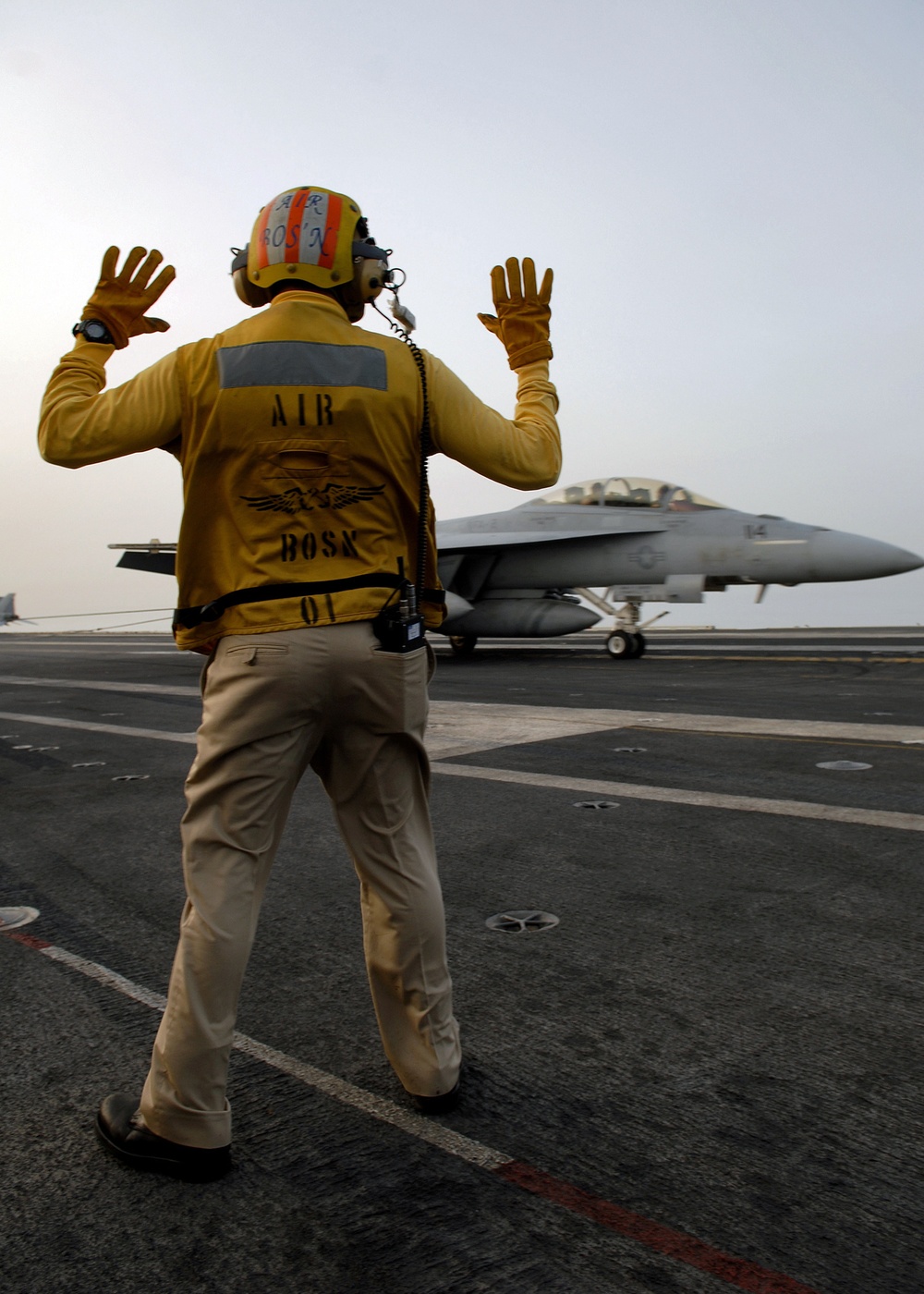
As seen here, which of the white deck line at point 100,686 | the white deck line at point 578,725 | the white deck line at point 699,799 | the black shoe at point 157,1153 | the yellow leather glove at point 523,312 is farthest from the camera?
the white deck line at point 100,686

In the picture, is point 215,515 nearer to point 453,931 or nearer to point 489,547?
point 453,931

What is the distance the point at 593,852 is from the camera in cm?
411

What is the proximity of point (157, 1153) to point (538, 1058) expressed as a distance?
Result: 91 cm

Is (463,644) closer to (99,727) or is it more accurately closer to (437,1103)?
(99,727)

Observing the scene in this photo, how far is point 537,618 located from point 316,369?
14.1 m

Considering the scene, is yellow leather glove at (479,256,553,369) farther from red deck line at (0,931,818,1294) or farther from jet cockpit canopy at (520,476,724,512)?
jet cockpit canopy at (520,476,724,512)

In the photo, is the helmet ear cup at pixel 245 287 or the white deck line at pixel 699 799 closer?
Answer: the helmet ear cup at pixel 245 287

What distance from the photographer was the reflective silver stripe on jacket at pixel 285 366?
6.47ft

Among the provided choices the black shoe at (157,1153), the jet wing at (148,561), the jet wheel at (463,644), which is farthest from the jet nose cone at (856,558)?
the black shoe at (157,1153)

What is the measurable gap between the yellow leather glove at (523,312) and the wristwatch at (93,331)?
0.95 metres

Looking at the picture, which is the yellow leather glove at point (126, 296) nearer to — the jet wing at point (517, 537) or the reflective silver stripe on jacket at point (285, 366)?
the reflective silver stripe on jacket at point (285, 366)

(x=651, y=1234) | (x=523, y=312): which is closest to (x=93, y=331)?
(x=523, y=312)

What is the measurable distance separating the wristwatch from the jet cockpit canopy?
13.6 m

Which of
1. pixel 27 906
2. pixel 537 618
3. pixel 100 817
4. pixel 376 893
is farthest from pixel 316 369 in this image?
pixel 537 618
